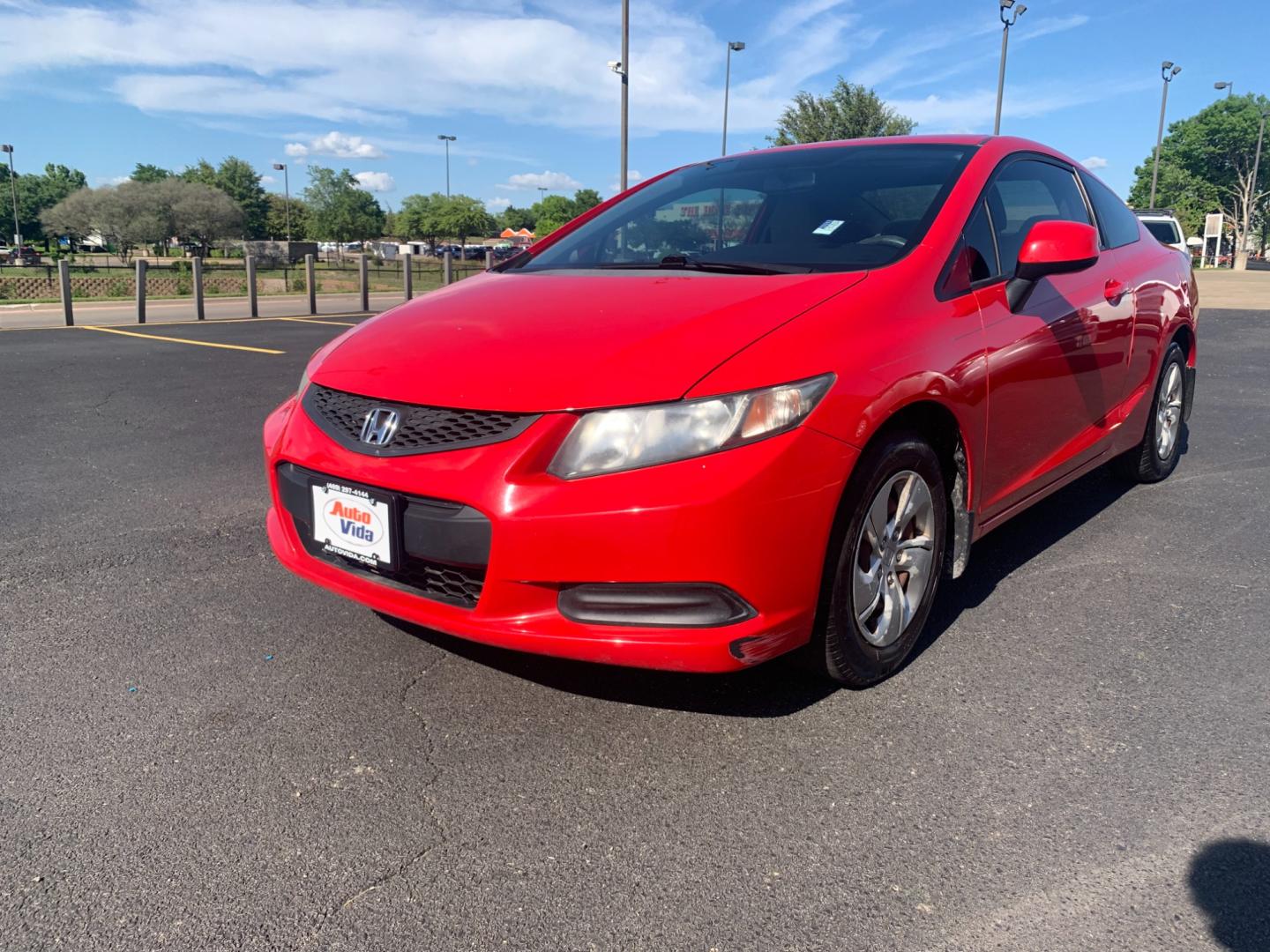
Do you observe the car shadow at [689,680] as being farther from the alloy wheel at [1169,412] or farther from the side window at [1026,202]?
the alloy wheel at [1169,412]

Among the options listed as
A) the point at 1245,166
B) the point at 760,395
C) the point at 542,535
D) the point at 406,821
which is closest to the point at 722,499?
the point at 760,395

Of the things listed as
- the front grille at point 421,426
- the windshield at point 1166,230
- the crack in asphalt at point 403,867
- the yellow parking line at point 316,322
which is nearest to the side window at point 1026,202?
→ the front grille at point 421,426

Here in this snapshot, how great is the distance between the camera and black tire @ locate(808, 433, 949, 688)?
2426 mm

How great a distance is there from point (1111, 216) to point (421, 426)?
11.2ft

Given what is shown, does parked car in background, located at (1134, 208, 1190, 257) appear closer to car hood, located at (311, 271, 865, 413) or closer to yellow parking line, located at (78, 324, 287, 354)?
yellow parking line, located at (78, 324, 287, 354)

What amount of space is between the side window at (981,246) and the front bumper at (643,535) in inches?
41.9

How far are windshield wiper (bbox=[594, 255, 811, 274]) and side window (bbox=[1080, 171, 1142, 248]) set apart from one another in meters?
1.87

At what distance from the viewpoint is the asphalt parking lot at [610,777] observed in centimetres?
183

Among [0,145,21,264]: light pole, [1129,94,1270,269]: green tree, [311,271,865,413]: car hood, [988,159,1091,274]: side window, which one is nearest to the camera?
[311,271,865,413]: car hood

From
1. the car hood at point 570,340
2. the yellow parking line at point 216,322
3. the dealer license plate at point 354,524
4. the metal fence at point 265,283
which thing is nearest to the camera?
the car hood at point 570,340

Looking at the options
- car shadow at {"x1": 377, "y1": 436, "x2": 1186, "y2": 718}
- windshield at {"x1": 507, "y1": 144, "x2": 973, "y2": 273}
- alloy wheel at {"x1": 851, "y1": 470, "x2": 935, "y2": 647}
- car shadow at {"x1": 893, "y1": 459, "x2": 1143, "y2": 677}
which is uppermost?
windshield at {"x1": 507, "y1": 144, "x2": 973, "y2": 273}

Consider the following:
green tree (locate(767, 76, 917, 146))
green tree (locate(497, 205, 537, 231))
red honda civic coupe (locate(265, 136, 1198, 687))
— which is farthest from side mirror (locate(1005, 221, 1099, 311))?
green tree (locate(497, 205, 537, 231))

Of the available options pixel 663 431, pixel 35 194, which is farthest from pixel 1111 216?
pixel 35 194

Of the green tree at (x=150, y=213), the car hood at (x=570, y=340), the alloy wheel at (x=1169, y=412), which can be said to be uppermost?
the green tree at (x=150, y=213)
